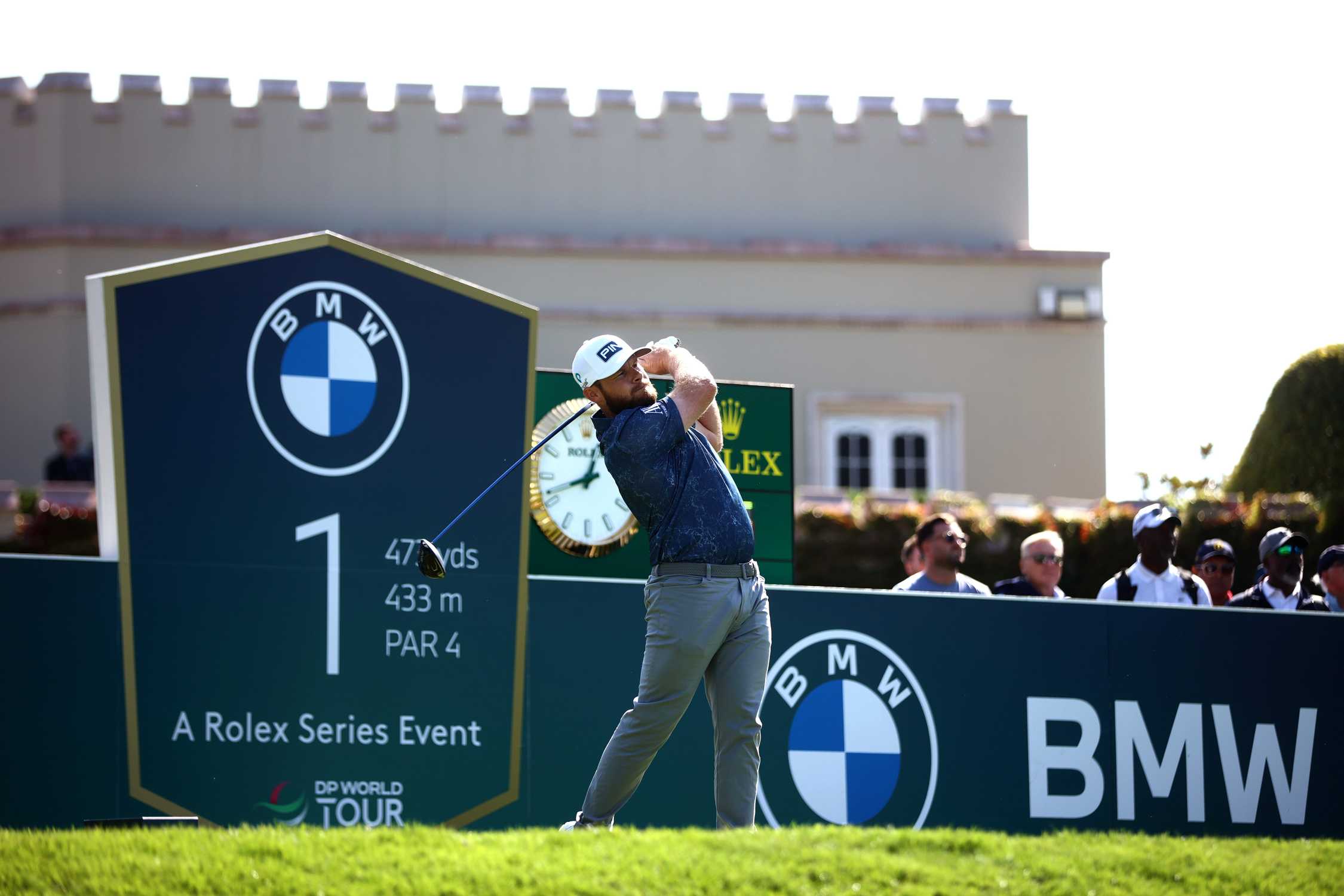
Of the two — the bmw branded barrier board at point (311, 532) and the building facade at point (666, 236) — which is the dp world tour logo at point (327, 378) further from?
the building facade at point (666, 236)

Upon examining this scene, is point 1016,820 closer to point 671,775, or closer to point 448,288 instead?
point 671,775

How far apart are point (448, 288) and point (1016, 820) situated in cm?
402

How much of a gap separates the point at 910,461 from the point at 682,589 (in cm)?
1944

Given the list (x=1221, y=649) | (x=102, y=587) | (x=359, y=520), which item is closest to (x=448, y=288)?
(x=359, y=520)

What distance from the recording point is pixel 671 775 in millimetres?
8695

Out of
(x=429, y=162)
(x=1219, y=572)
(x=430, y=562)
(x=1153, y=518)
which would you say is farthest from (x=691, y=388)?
(x=429, y=162)

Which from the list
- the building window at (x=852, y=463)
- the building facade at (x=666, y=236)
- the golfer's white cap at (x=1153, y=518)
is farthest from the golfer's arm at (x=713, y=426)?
the building window at (x=852, y=463)

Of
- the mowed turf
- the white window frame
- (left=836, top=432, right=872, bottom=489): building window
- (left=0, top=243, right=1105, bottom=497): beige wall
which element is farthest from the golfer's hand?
(left=836, top=432, right=872, bottom=489): building window

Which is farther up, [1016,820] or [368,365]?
[368,365]

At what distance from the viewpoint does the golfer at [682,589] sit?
6801 millimetres

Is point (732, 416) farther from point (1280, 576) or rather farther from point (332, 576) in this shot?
point (1280, 576)

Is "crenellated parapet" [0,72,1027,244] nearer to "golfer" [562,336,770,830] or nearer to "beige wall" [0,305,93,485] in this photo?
"beige wall" [0,305,93,485]

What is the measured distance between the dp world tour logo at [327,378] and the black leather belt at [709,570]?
2.07 meters

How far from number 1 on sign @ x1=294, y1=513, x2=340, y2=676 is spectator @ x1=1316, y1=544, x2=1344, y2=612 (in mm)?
6110
